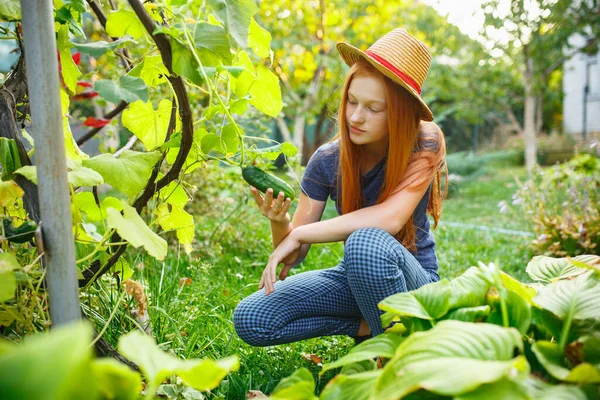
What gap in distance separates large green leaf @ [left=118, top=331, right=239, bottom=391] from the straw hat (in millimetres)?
1199

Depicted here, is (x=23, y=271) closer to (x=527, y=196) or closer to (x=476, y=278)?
(x=476, y=278)

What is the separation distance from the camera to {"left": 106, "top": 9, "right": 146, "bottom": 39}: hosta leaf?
1158 millimetres

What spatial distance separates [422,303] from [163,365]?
1.90 feet

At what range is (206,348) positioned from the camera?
1956 millimetres

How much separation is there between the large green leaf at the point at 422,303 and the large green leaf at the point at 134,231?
1.49 ft

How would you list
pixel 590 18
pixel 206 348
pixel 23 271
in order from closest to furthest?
pixel 23 271, pixel 206 348, pixel 590 18

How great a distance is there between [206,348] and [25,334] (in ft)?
2.46

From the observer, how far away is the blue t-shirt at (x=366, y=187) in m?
2.10

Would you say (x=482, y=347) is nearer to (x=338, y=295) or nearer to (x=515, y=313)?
(x=515, y=313)

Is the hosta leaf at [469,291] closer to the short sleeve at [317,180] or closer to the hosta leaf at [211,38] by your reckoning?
the hosta leaf at [211,38]

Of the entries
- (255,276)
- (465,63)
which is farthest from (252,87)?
(465,63)

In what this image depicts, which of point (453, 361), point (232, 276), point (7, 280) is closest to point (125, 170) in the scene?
point (7, 280)

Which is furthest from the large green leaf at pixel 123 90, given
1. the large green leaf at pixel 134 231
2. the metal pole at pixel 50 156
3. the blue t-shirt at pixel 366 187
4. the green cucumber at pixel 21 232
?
the blue t-shirt at pixel 366 187

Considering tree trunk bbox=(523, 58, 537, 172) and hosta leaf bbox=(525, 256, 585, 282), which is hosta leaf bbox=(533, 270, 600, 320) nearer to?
hosta leaf bbox=(525, 256, 585, 282)
